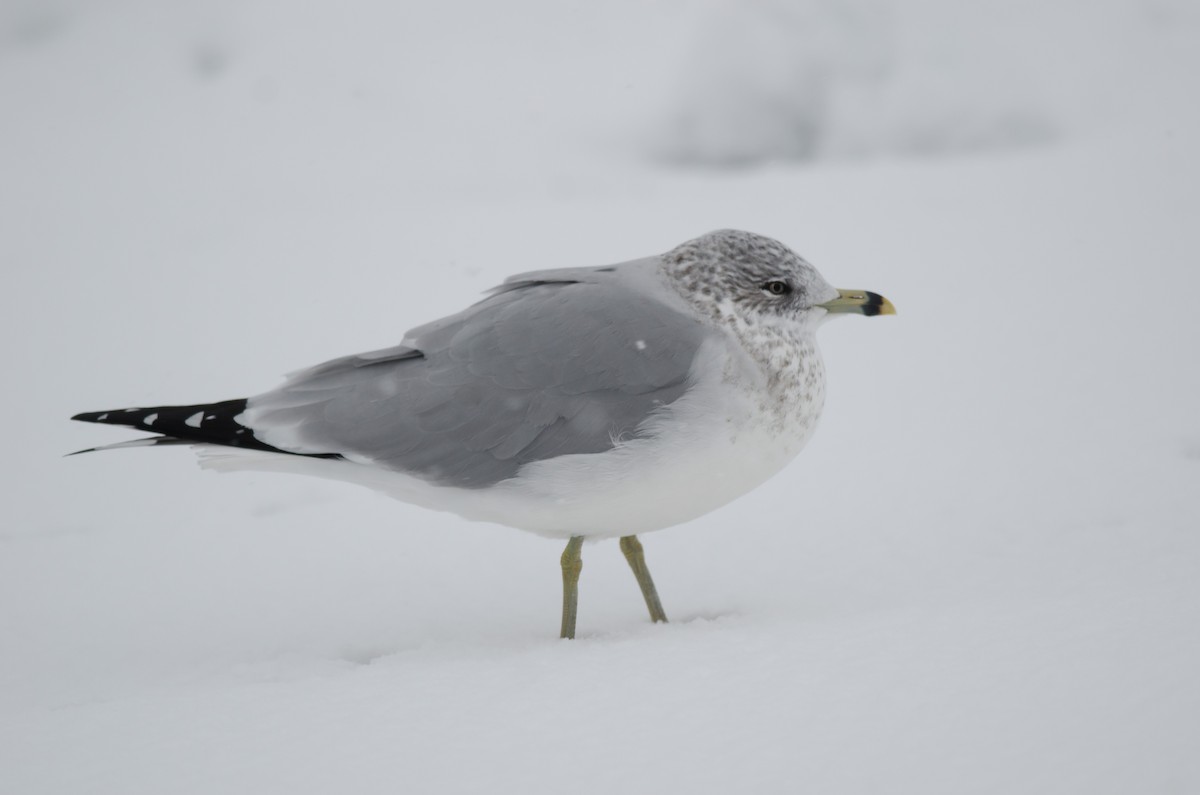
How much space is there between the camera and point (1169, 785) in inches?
64.4

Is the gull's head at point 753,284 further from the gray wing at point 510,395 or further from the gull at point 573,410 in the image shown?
the gray wing at point 510,395

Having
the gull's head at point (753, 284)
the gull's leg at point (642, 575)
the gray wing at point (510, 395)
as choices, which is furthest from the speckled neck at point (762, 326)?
the gull's leg at point (642, 575)

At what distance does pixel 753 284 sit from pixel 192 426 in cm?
146

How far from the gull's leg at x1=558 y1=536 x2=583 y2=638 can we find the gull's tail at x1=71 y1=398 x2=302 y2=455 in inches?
30.4

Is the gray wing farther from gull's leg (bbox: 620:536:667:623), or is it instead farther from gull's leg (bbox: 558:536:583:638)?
gull's leg (bbox: 620:536:667:623)

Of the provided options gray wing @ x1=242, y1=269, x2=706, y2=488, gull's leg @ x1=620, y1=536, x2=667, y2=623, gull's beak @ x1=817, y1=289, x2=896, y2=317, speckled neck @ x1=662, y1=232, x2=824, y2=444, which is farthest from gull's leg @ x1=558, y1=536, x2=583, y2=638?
gull's beak @ x1=817, y1=289, x2=896, y2=317

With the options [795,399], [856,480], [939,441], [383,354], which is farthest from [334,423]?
[939,441]

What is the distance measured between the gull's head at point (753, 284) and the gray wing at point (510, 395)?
0.41ft

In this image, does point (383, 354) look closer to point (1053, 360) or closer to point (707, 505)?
point (707, 505)

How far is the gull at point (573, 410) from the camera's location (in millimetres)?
2664

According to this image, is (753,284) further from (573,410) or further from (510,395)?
(510,395)

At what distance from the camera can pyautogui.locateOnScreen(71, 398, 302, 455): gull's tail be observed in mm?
2756

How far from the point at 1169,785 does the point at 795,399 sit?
4.41 ft

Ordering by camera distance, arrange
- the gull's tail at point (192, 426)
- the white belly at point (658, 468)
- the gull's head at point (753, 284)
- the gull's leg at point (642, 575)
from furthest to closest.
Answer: the gull's leg at point (642, 575) < the gull's head at point (753, 284) < the gull's tail at point (192, 426) < the white belly at point (658, 468)
